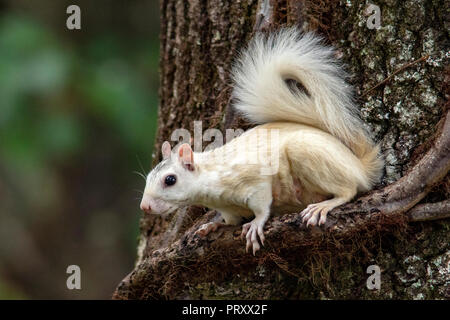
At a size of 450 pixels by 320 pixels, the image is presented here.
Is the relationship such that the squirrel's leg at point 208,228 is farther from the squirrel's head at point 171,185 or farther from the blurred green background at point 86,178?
the blurred green background at point 86,178

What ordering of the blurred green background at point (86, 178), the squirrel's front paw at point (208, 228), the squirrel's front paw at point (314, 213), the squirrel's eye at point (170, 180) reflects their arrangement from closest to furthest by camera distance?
the squirrel's front paw at point (314, 213), the squirrel's eye at point (170, 180), the squirrel's front paw at point (208, 228), the blurred green background at point (86, 178)

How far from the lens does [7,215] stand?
17.6 ft

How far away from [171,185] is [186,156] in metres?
0.10

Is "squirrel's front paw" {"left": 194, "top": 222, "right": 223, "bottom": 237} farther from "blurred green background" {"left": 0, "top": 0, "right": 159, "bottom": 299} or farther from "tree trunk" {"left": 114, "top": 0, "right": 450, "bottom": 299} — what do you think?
"blurred green background" {"left": 0, "top": 0, "right": 159, "bottom": 299}

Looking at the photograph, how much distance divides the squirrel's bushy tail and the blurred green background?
2.21 m

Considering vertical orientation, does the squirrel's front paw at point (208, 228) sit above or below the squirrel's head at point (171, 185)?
below

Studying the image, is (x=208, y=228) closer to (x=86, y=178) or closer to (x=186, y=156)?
(x=186, y=156)

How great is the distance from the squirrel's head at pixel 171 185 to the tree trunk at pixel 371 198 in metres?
0.20

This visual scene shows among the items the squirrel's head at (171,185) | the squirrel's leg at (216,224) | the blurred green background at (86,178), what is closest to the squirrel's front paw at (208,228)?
the squirrel's leg at (216,224)

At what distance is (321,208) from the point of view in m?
1.93

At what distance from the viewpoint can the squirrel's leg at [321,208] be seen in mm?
1904

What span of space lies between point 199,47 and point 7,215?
137 inches

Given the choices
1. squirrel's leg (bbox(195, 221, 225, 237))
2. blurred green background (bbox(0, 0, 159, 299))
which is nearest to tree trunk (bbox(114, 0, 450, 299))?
squirrel's leg (bbox(195, 221, 225, 237))

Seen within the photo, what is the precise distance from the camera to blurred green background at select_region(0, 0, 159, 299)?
4.66 m
